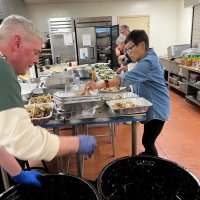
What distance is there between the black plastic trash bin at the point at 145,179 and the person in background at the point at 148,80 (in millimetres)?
745

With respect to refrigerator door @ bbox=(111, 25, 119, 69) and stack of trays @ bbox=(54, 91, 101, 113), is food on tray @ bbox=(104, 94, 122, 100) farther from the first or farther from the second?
refrigerator door @ bbox=(111, 25, 119, 69)

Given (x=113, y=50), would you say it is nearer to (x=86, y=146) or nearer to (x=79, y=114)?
(x=79, y=114)

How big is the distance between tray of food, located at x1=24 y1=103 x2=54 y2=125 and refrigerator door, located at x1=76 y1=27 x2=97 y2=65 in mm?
5362

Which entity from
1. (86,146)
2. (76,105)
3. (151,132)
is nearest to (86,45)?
(151,132)

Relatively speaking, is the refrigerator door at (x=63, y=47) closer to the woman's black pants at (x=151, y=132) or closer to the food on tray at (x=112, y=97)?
the food on tray at (x=112, y=97)

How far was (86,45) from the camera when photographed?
686 centimetres

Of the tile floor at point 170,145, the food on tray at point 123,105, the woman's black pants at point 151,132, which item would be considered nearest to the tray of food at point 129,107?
the food on tray at point 123,105

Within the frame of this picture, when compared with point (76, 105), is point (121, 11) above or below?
above

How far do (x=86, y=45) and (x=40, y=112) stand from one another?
219 inches

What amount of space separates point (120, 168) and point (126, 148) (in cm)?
173

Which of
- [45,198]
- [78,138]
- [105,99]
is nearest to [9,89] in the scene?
[78,138]

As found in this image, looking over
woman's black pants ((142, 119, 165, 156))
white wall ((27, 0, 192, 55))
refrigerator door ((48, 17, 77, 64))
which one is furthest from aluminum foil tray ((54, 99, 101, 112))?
white wall ((27, 0, 192, 55))

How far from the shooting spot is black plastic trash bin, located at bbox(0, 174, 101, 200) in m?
1.07

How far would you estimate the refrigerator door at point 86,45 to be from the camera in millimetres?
6746
